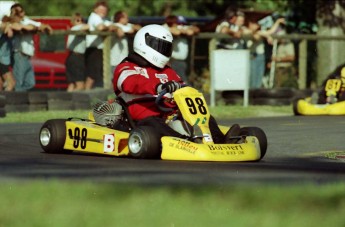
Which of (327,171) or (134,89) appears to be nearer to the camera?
(327,171)

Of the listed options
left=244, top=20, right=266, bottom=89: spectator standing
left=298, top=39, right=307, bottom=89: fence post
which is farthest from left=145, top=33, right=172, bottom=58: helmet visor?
left=298, top=39, right=307, bottom=89: fence post

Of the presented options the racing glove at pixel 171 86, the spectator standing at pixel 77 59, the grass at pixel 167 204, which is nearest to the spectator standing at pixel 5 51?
the spectator standing at pixel 77 59

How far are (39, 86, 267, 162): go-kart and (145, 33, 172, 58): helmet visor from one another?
23.6 inches

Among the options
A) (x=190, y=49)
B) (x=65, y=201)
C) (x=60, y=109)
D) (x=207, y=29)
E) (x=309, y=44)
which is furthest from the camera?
(x=207, y=29)

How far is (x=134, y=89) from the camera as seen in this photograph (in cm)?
1357

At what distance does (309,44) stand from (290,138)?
441 inches

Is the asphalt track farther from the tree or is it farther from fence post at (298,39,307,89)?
the tree

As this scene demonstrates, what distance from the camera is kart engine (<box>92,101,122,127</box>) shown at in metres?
13.7

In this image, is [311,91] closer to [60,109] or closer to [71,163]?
[60,109]

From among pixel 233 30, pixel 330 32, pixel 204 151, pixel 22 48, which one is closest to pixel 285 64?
pixel 233 30

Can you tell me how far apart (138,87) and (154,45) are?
643mm

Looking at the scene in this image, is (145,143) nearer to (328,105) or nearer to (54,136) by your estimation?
(54,136)

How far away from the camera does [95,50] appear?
2269cm

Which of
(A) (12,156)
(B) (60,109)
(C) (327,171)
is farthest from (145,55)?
(B) (60,109)
